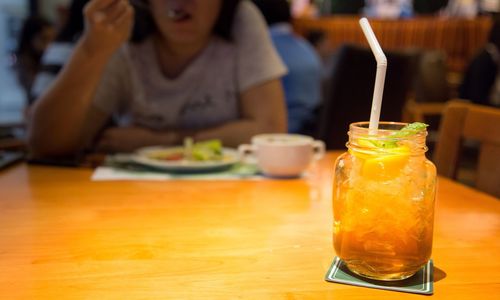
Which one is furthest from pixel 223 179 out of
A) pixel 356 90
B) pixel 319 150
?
pixel 356 90

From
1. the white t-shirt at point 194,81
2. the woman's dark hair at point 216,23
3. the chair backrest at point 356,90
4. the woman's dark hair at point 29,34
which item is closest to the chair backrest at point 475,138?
the white t-shirt at point 194,81

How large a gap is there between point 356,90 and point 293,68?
22.3 inches

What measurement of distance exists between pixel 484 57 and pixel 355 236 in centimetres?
403

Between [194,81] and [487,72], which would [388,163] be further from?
[487,72]

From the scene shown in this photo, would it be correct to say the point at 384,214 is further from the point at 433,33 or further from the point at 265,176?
the point at 433,33

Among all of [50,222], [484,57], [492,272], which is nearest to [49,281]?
[50,222]

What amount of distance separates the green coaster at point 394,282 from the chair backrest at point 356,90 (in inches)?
75.1

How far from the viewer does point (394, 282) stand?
55cm

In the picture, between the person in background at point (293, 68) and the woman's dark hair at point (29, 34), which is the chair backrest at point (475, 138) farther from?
the woman's dark hair at point (29, 34)

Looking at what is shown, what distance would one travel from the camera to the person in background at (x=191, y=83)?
1471 mm

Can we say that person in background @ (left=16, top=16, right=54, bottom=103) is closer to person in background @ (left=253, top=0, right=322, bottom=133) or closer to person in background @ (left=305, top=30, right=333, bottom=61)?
person in background @ (left=253, top=0, right=322, bottom=133)

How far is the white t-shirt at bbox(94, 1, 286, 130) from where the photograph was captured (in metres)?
1.58

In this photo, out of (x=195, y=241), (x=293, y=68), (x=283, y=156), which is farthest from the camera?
(x=293, y=68)

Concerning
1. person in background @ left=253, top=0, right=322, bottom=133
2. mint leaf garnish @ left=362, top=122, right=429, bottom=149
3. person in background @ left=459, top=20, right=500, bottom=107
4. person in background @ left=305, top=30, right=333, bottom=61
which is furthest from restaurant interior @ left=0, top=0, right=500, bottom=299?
person in background @ left=305, top=30, right=333, bottom=61
